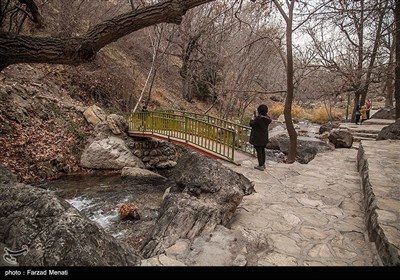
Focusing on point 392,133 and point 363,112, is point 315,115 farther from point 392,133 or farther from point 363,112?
point 392,133

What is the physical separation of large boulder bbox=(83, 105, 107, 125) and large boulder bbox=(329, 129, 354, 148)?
11027 mm

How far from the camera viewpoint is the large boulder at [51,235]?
2434mm

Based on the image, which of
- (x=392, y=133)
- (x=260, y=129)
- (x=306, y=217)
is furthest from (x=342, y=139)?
(x=306, y=217)

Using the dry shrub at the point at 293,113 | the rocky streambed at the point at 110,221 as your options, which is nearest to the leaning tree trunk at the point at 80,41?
the rocky streambed at the point at 110,221

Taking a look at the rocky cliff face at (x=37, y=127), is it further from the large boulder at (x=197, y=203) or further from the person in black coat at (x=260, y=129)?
the person in black coat at (x=260, y=129)

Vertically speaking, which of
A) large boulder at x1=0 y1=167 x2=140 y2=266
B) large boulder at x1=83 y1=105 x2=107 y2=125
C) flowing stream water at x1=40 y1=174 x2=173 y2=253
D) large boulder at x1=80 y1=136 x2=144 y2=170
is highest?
large boulder at x1=83 y1=105 x2=107 y2=125

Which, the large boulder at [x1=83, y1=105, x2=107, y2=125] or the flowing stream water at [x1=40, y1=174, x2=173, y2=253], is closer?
the flowing stream water at [x1=40, y1=174, x2=173, y2=253]

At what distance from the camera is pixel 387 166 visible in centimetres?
596

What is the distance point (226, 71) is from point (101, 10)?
425 inches

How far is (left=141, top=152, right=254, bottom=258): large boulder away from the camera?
12.5 feet

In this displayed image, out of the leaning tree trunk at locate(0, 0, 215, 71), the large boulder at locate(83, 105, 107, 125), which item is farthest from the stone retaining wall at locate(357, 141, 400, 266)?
the large boulder at locate(83, 105, 107, 125)

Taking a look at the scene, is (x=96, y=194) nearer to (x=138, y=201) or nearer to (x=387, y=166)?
(x=138, y=201)

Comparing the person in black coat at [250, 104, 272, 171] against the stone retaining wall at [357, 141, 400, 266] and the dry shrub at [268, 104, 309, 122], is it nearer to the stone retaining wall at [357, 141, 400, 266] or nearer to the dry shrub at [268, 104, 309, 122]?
the stone retaining wall at [357, 141, 400, 266]
